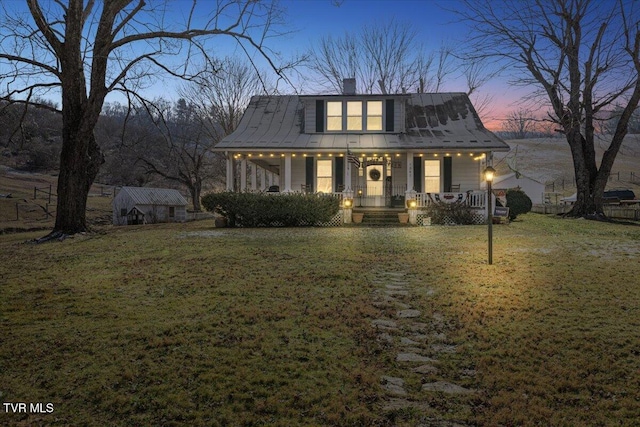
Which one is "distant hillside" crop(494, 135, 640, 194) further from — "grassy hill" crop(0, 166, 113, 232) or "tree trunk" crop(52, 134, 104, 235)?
"tree trunk" crop(52, 134, 104, 235)

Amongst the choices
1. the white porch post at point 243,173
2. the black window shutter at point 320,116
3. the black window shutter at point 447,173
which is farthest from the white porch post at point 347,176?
the black window shutter at point 447,173

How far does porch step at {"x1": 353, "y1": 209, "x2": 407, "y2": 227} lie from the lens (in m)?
17.9

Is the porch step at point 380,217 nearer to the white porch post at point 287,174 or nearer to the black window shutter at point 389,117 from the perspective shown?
the white porch post at point 287,174

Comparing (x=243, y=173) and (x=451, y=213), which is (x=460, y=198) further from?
(x=243, y=173)

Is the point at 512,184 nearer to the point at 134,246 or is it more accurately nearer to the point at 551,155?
the point at 134,246

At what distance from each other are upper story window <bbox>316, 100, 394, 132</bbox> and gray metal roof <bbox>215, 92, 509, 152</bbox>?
34cm

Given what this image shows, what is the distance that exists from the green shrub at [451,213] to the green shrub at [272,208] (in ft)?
13.9

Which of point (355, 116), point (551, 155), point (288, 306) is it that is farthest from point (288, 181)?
point (551, 155)

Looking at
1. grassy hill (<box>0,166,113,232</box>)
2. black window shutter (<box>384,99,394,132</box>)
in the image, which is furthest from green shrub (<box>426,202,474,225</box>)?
grassy hill (<box>0,166,113,232</box>)

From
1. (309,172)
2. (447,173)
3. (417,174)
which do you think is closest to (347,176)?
(309,172)

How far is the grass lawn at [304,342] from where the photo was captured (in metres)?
3.05

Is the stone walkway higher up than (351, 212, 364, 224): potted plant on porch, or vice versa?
(351, 212, 364, 224): potted plant on porch

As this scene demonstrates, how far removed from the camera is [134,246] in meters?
11.5

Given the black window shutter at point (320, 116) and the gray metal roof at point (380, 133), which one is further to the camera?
the black window shutter at point (320, 116)
